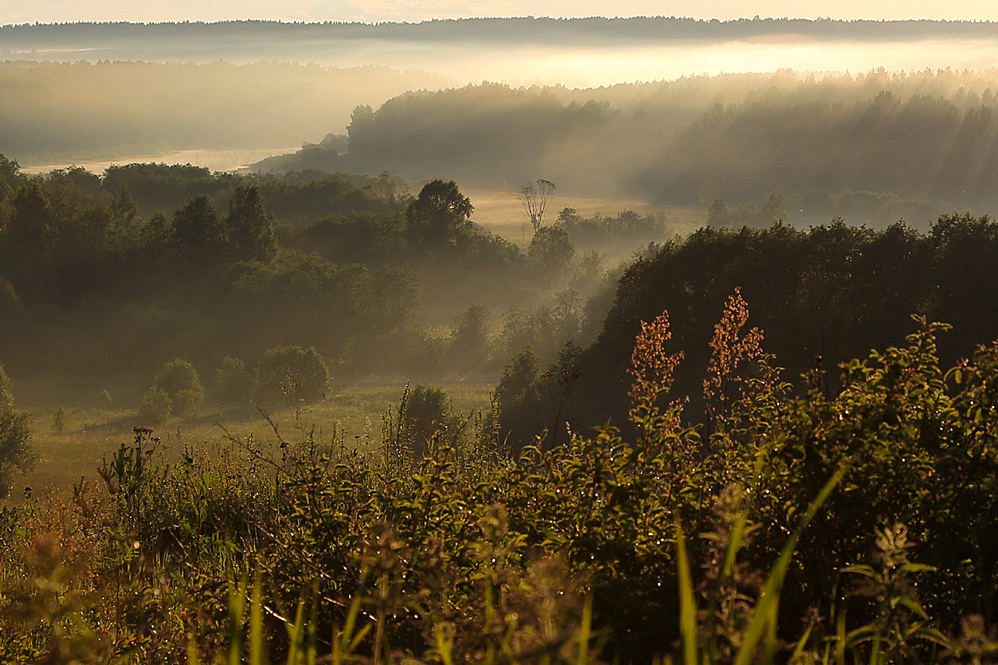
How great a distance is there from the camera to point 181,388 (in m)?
64.8

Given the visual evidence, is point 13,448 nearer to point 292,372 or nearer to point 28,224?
point 292,372

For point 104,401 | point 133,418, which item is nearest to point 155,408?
point 133,418

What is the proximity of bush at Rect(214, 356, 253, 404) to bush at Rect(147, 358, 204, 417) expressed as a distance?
1.77 meters

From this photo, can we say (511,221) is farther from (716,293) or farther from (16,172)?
(716,293)

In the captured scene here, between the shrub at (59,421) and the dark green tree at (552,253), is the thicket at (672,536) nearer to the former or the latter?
the shrub at (59,421)

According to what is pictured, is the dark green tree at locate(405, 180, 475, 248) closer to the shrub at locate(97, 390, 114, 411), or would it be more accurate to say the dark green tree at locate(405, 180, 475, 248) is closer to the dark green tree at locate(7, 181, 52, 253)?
the dark green tree at locate(7, 181, 52, 253)

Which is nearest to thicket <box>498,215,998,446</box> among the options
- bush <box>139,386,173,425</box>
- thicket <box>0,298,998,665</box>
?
thicket <box>0,298,998,665</box>

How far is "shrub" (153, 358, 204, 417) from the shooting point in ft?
206

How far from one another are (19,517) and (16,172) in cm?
11962

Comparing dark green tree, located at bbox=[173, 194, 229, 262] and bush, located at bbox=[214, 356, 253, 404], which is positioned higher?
dark green tree, located at bbox=[173, 194, 229, 262]

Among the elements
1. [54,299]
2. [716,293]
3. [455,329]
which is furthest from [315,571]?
[54,299]

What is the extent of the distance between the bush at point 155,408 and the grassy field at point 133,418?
1.91 ft

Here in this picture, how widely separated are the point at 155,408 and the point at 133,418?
3.26 metres

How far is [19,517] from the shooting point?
961 cm
